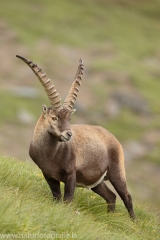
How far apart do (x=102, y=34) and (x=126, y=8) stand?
79.2ft

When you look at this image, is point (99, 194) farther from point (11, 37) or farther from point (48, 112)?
point (11, 37)

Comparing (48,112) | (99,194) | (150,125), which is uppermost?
(150,125)

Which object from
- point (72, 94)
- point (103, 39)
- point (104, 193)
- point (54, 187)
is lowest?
point (54, 187)

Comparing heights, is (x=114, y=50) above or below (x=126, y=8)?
below

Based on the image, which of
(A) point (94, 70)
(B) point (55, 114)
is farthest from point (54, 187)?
(A) point (94, 70)

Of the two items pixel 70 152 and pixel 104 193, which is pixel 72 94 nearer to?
pixel 70 152

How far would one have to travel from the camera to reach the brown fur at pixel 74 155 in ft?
37.7

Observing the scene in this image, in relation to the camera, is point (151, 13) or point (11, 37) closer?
point (11, 37)

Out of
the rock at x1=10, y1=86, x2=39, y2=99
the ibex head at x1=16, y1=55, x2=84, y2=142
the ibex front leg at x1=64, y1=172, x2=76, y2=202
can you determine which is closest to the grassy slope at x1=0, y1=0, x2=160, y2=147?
the rock at x1=10, y1=86, x2=39, y2=99

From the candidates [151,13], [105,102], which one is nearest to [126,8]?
[151,13]

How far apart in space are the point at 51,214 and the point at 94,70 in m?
59.4

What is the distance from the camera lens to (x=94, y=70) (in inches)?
2692

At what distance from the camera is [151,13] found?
11081 centimetres

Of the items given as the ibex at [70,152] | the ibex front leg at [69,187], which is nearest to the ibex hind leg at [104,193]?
the ibex at [70,152]
